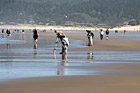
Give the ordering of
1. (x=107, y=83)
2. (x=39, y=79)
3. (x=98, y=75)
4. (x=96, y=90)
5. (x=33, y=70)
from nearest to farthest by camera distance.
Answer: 1. (x=96, y=90)
2. (x=107, y=83)
3. (x=39, y=79)
4. (x=98, y=75)
5. (x=33, y=70)

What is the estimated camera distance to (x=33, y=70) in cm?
1805

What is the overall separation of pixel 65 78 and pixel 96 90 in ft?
9.30

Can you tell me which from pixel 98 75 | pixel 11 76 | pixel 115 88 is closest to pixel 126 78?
pixel 98 75

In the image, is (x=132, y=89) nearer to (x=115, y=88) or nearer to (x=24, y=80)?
(x=115, y=88)

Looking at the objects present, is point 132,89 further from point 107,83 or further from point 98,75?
point 98,75

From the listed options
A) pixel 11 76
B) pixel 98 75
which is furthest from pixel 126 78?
pixel 11 76

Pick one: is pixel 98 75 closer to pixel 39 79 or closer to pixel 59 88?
pixel 39 79

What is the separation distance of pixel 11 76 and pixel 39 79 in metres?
1.26

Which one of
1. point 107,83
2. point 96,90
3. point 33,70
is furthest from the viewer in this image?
point 33,70

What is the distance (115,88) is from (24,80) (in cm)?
319

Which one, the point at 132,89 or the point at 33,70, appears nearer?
the point at 132,89

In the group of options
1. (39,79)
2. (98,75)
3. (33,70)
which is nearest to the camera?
(39,79)

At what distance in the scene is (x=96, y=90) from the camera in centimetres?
1259

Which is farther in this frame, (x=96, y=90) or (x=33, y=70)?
(x=33, y=70)
